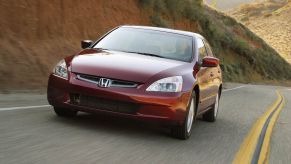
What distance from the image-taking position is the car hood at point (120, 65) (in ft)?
27.9

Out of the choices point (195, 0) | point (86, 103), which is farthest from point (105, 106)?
point (195, 0)

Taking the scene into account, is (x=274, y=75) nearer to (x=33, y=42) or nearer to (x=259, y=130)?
(x=33, y=42)

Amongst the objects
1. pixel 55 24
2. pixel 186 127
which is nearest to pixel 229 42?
pixel 55 24

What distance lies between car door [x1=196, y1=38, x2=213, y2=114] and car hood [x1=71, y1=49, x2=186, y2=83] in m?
0.55

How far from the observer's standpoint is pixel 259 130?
12172 millimetres

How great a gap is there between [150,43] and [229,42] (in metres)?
44.6

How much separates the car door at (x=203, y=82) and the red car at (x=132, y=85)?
0.16 feet

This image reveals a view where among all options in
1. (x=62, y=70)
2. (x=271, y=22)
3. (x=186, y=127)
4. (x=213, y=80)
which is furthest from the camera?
(x=271, y=22)

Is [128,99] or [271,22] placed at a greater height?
[128,99]

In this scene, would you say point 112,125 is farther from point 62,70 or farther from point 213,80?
point 213,80

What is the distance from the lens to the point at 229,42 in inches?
2133

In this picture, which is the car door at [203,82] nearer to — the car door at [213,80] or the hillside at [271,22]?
the car door at [213,80]

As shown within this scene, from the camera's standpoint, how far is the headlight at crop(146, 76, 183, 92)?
8539 millimetres

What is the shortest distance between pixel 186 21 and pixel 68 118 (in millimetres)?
34213
